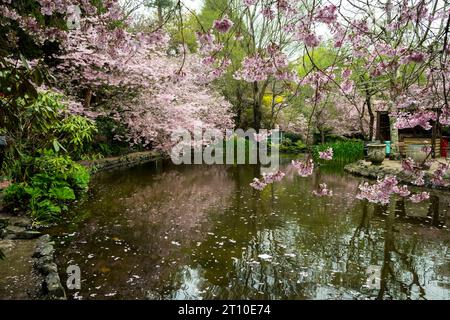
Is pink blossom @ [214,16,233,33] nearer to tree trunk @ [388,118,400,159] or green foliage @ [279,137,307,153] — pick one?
tree trunk @ [388,118,400,159]

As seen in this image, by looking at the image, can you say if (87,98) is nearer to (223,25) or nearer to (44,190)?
(44,190)

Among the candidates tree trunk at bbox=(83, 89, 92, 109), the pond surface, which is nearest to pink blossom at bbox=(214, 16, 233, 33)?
the pond surface

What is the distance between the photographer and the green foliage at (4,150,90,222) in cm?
619

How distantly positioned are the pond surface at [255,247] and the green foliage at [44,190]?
1.71 feet

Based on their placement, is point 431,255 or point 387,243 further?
point 387,243

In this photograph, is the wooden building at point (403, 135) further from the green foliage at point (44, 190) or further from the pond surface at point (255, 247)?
the green foliage at point (44, 190)

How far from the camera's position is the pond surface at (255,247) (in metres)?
3.93

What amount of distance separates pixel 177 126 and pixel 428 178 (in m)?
8.97

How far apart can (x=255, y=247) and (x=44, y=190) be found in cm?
412

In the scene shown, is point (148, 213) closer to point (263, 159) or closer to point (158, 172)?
point (158, 172)

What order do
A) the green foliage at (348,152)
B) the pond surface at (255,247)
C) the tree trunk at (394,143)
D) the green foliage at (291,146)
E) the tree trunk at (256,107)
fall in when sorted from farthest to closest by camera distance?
the green foliage at (291,146), the tree trunk at (256,107), the green foliage at (348,152), the tree trunk at (394,143), the pond surface at (255,247)

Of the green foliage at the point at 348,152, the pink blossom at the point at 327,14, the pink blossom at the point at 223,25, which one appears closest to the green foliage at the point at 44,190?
the pink blossom at the point at 223,25

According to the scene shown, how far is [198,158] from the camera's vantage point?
18.9 m
